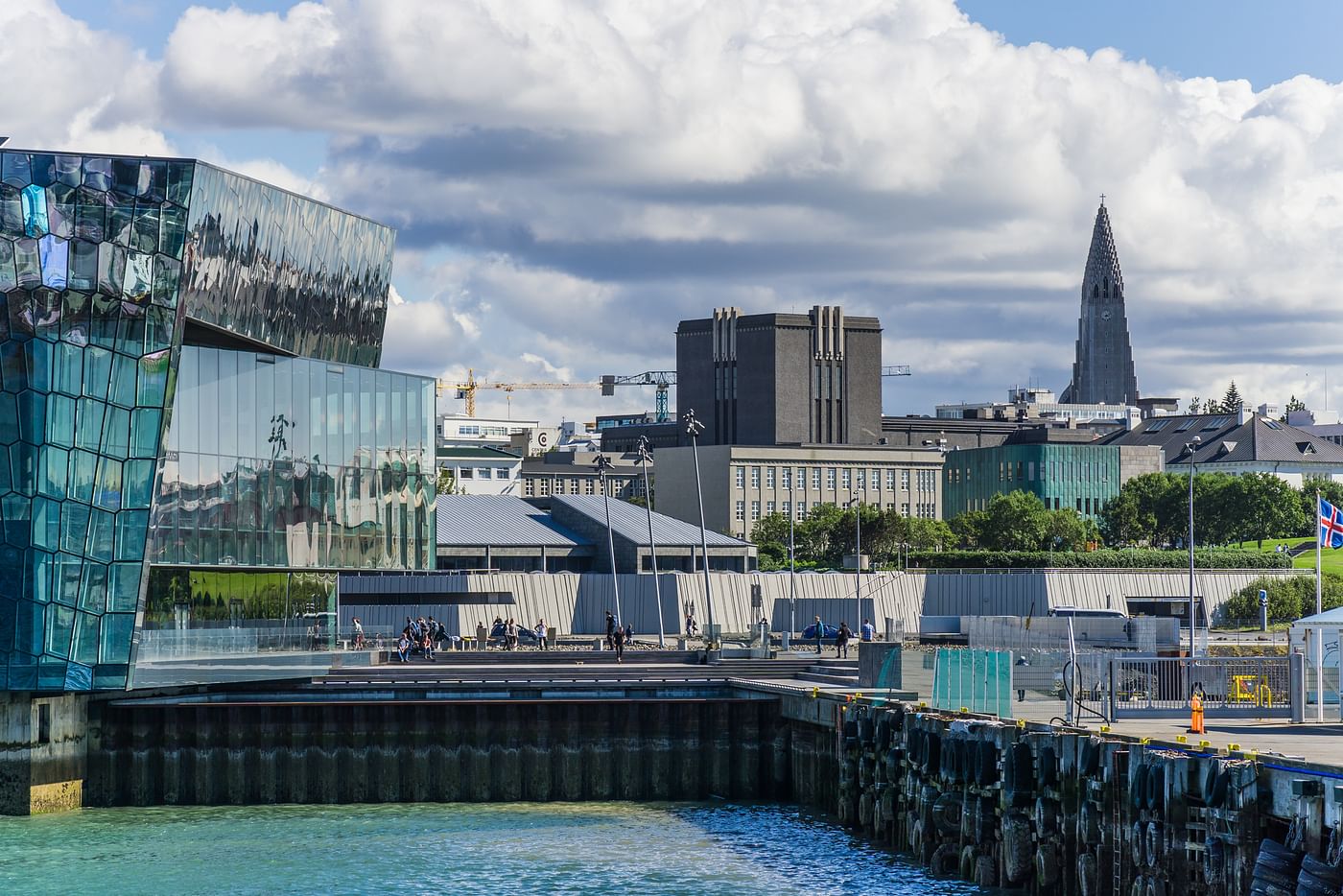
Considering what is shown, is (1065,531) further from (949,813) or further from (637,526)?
(949,813)

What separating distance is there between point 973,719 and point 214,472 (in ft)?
69.2

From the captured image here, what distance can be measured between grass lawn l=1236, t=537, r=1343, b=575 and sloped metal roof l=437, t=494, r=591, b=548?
5114cm

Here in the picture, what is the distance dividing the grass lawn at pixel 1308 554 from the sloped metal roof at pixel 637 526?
42.0 meters

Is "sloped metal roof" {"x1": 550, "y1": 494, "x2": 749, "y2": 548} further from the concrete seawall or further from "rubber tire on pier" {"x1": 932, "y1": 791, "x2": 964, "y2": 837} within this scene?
"rubber tire on pier" {"x1": 932, "y1": 791, "x2": 964, "y2": 837}

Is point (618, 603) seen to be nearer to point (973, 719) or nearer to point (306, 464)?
point (306, 464)

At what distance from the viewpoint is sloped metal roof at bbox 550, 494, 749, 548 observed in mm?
116750

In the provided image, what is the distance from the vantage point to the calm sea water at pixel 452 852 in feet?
135

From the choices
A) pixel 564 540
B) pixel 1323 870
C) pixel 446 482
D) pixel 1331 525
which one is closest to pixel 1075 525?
pixel 446 482

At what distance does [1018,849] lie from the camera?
38062 millimetres

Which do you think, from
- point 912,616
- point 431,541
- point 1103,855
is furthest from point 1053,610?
point 1103,855

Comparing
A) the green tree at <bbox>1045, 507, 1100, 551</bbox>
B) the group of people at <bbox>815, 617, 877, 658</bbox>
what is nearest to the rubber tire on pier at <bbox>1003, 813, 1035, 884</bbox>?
the group of people at <bbox>815, 617, 877, 658</bbox>

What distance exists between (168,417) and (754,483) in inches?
5693

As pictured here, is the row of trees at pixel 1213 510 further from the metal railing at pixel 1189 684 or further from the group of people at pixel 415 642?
the metal railing at pixel 1189 684

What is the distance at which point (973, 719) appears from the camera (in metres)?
42.0
